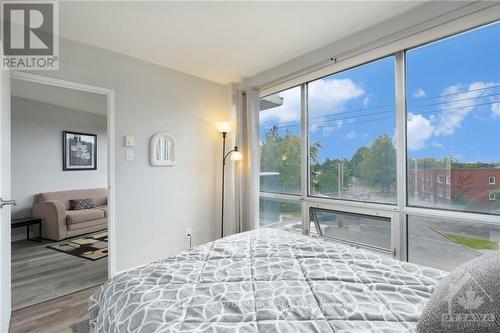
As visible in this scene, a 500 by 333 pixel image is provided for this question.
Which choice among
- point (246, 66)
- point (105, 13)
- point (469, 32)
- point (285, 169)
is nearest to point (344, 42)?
point (469, 32)

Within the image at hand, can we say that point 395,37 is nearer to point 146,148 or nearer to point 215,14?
point 215,14

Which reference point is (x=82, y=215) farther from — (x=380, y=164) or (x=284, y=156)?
(x=380, y=164)

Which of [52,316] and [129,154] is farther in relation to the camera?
[129,154]

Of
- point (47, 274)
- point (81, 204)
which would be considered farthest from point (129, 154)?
point (81, 204)

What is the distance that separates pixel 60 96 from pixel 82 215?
7.14 ft

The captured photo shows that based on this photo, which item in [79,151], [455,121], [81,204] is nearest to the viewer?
[455,121]

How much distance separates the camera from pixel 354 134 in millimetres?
2604

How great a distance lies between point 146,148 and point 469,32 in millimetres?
3221

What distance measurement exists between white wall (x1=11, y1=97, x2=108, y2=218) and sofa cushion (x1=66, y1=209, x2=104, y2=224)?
31.3 inches

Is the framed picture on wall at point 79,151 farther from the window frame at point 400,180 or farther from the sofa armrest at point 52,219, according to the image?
the window frame at point 400,180

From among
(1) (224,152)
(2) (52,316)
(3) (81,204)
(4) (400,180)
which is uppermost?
(1) (224,152)

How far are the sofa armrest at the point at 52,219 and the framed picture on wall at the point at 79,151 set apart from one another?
1029mm

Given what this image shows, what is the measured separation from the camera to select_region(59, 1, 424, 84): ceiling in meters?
1.99

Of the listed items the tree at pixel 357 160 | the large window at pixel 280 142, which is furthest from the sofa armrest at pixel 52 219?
the tree at pixel 357 160
